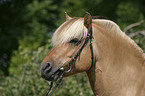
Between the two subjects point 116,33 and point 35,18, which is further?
point 35,18

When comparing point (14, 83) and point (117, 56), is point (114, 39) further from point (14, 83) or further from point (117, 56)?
point (14, 83)

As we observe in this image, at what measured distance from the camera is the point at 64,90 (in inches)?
155

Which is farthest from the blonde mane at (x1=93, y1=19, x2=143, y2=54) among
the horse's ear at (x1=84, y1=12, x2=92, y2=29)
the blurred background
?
the blurred background

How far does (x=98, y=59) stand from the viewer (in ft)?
6.34

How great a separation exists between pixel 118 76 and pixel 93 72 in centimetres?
25

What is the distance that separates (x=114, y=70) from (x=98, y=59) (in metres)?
0.20

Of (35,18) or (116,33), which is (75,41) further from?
(35,18)

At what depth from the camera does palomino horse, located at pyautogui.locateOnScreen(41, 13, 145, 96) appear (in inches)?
75.0

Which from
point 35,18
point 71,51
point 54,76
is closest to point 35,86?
point 54,76

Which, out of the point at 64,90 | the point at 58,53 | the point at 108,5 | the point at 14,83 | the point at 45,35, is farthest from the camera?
the point at 108,5

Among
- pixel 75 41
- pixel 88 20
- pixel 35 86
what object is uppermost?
pixel 88 20

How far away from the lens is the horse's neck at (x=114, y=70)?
1.93 metres

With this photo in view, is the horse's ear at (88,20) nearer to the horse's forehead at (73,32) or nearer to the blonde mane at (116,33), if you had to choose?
the horse's forehead at (73,32)

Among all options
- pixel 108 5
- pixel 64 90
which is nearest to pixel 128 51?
pixel 64 90
